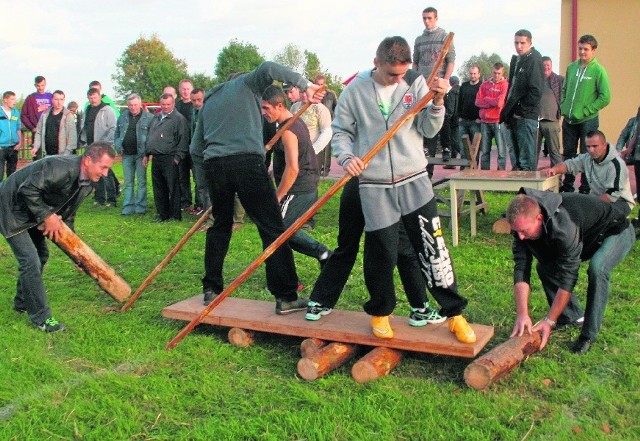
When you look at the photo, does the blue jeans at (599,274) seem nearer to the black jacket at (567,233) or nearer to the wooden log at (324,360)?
the black jacket at (567,233)

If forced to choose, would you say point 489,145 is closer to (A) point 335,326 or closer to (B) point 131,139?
(B) point 131,139

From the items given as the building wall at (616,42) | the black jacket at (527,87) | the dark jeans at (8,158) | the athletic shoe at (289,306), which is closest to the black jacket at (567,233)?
the athletic shoe at (289,306)

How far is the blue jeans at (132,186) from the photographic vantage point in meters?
12.3

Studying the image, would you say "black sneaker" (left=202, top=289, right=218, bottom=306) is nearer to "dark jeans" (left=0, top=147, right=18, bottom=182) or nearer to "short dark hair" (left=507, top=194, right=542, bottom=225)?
"short dark hair" (left=507, top=194, right=542, bottom=225)

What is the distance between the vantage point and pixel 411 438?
402 centimetres

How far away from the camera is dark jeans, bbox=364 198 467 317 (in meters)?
4.84

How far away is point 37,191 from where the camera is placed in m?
5.88

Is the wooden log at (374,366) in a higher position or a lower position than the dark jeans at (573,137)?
lower

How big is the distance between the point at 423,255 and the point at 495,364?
0.84 metres

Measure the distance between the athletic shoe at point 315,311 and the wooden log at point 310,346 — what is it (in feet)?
0.86

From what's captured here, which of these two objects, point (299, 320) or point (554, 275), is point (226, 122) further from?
point (554, 275)

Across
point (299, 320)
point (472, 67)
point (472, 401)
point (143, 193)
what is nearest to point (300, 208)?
point (299, 320)

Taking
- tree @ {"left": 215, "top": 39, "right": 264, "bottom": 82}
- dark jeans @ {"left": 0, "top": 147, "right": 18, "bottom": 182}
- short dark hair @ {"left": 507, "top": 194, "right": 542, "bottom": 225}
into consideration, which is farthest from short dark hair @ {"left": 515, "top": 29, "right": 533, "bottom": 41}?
tree @ {"left": 215, "top": 39, "right": 264, "bottom": 82}

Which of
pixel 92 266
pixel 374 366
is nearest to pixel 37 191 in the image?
pixel 92 266
